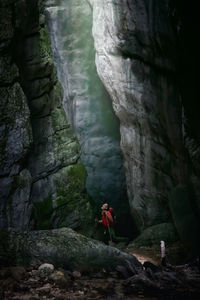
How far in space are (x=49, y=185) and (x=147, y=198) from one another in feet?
19.0

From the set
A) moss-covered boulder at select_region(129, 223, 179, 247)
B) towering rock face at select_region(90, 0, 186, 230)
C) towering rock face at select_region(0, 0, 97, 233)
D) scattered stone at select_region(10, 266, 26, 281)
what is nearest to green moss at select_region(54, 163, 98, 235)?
towering rock face at select_region(0, 0, 97, 233)

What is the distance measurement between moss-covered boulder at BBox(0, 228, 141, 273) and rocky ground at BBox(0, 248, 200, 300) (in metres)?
0.28

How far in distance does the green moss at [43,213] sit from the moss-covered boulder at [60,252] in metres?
4.12

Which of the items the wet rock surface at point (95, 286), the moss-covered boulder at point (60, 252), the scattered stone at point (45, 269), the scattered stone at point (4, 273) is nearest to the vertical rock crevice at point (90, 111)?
the moss-covered boulder at point (60, 252)

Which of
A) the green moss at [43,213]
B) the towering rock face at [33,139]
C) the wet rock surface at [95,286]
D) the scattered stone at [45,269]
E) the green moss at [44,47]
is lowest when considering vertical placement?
the wet rock surface at [95,286]

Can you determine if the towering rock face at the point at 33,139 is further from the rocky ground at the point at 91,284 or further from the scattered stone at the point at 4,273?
the rocky ground at the point at 91,284

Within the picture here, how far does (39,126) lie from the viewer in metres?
13.9

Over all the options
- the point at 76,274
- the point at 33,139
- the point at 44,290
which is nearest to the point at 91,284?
the point at 76,274

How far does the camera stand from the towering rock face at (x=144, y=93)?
13.4 meters

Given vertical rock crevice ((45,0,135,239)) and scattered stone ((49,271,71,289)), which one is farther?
vertical rock crevice ((45,0,135,239))

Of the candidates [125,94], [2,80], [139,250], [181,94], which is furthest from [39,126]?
[139,250]

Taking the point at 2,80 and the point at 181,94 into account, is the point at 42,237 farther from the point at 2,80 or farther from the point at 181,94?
the point at 181,94

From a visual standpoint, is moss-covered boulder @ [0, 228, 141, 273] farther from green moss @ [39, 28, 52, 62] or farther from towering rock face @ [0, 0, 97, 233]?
green moss @ [39, 28, 52, 62]

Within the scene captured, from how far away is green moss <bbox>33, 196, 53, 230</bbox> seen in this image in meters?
13.4
